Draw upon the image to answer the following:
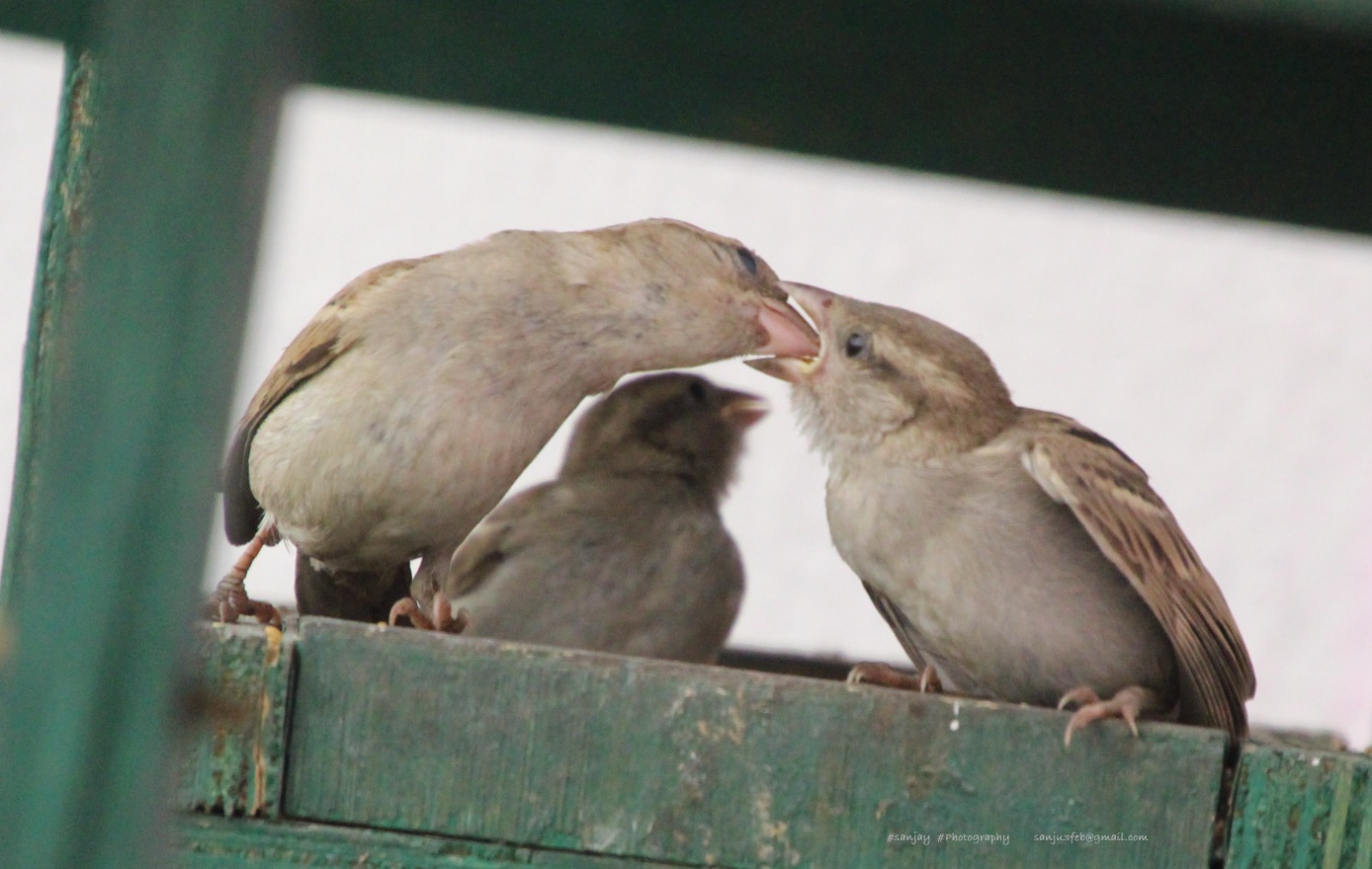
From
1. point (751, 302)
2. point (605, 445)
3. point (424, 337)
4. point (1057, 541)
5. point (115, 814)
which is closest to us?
point (115, 814)

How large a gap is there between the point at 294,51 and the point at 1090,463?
71.7 inches

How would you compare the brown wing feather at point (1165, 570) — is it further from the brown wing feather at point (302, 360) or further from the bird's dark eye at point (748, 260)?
the brown wing feather at point (302, 360)

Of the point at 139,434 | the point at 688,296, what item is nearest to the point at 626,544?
the point at 688,296

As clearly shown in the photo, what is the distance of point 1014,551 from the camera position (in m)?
2.47

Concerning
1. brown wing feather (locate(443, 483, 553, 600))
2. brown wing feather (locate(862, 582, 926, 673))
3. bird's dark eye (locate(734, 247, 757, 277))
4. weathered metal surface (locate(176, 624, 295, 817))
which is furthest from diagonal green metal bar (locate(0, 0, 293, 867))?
brown wing feather (locate(443, 483, 553, 600))

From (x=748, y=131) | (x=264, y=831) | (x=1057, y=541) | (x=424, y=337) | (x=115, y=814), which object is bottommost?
(x=264, y=831)

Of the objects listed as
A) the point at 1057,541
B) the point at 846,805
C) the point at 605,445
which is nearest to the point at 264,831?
the point at 846,805

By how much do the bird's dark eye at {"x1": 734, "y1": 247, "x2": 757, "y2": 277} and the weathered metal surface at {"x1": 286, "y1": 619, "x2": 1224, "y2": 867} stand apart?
114 centimetres

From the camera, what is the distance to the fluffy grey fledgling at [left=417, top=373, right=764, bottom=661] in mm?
3461

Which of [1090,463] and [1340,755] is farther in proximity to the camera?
[1090,463]

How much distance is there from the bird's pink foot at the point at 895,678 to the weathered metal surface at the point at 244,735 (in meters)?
0.88

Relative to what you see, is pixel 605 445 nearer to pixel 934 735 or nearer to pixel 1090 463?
pixel 1090 463

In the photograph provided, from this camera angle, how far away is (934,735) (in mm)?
2008

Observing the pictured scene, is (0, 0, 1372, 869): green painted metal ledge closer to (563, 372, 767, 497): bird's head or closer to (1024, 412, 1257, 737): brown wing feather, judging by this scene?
(1024, 412, 1257, 737): brown wing feather
